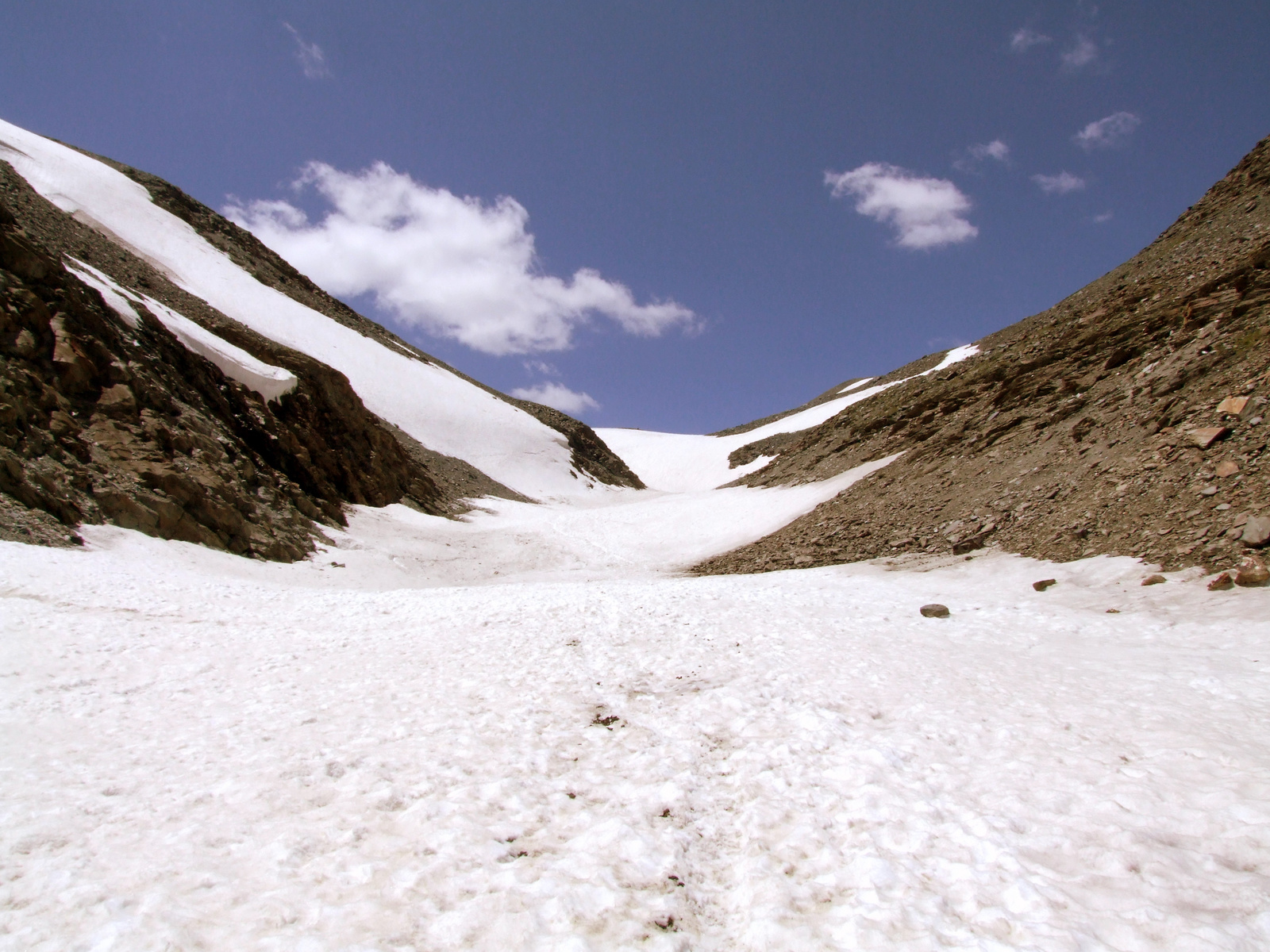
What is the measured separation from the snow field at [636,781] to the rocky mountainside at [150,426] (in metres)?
3.96

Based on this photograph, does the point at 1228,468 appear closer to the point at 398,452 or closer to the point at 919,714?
the point at 919,714

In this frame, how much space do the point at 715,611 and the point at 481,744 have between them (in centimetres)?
500

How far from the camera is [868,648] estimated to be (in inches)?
304

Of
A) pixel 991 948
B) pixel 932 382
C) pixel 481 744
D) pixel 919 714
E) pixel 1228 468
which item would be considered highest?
pixel 932 382

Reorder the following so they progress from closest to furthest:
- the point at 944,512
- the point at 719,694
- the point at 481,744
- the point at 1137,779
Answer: the point at 1137,779
the point at 481,744
the point at 719,694
the point at 944,512

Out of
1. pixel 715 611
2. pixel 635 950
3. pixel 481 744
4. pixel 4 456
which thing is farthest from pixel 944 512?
pixel 4 456

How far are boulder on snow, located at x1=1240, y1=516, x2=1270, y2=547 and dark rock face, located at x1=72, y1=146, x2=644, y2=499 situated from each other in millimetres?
32338

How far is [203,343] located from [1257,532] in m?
24.8

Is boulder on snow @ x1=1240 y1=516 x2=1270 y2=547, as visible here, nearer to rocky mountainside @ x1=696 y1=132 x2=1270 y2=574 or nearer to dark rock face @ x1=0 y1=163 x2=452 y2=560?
rocky mountainside @ x1=696 y1=132 x2=1270 y2=574

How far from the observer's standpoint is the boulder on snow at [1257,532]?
759cm

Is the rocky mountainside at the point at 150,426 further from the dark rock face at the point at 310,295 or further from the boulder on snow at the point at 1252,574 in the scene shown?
the boulder on snow at the point at 1252,574

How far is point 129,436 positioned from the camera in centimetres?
1362

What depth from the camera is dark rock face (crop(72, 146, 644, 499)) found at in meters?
42.4

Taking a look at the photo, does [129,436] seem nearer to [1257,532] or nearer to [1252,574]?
[1252,574]
